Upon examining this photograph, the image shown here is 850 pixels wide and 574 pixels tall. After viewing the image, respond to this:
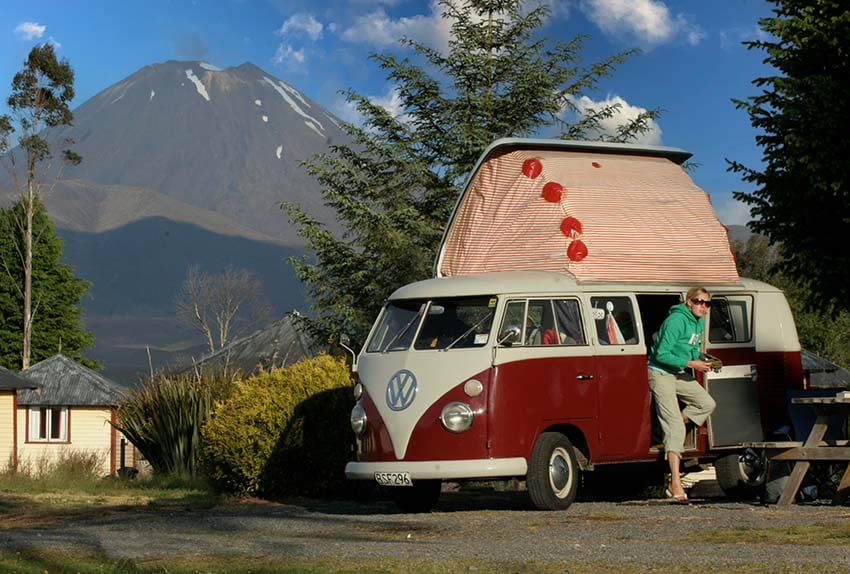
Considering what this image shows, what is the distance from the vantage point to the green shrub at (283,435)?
16.7 meters

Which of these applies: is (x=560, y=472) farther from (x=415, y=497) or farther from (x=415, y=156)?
(x=415, y=156)

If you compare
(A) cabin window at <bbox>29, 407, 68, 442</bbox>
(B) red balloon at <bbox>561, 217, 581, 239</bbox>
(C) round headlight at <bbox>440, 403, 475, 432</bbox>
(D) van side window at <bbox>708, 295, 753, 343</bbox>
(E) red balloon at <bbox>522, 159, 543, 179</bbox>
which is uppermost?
(A) cabin window at <bbox>29, 407, 68, 442</bbox>

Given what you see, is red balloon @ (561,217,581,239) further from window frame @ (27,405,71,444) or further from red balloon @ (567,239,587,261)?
window frame @ (27,405,71,444)

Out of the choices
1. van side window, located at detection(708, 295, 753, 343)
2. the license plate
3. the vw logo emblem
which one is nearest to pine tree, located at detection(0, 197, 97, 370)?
van side window, located at detection(708, 295, 753, 343)

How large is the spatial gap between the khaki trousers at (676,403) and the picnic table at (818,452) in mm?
1003

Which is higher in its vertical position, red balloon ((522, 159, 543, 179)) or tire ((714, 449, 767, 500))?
red balloon ((522, 159, 543, 179))

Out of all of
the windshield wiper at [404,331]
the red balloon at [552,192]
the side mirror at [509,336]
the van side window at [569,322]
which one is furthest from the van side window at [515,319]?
the red balloon at [552,192]

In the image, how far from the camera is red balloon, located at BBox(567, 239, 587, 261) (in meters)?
14.8

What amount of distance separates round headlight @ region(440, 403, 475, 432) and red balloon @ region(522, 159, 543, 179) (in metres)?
3.17

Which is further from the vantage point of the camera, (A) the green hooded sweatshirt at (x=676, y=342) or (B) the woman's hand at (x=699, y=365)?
(B) the woman's hand at (x=699, y=365)

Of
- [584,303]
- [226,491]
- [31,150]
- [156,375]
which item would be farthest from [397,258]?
[31,150]

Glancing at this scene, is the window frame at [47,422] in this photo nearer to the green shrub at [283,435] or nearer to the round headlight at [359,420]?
the green shrub at [283,435]

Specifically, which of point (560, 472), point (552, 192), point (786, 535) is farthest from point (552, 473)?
point (786, 535)

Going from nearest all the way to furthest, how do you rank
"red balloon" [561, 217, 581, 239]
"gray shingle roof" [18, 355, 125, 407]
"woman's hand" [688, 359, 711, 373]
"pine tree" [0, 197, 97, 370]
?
"woman's hand" [688, 359, 711, 373], "red balloon" [561, 217, 581, 239], "gray shingle roof" [18, 355, 125, 407], "pine tree" [0, 197, 97, 370]
